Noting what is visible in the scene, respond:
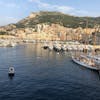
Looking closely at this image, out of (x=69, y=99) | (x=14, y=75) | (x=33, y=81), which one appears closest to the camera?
(x=69, y=99)

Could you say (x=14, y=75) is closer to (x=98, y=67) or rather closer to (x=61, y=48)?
(x=98, y=67)

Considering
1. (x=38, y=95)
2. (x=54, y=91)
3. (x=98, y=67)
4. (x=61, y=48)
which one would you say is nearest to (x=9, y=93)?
(x=38, y=95)

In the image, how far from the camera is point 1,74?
253 feet

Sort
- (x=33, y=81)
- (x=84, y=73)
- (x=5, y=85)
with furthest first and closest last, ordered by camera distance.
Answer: (x=84, y=73) < (x=33, y=81) < (x=5, y=85)

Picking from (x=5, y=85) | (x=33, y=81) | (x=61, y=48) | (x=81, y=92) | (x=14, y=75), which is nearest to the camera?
(x=81, y=92)

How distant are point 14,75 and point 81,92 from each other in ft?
88.2

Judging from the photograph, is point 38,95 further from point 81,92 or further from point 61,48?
point 61,48

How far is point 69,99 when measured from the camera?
52.8 meters

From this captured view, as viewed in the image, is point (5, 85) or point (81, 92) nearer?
point (81, 92)

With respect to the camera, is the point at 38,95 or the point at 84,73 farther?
the point at 84,73

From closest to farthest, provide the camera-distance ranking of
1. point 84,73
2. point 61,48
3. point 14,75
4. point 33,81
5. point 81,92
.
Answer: point 81,92 < point 33,81 < point 14,75 < point 84,73 < point 61,48

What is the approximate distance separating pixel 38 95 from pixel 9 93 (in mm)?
7195

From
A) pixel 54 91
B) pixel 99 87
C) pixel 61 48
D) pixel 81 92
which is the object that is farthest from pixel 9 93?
pixel 61 48

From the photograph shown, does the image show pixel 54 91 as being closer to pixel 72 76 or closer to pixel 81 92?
pixel 81 92
